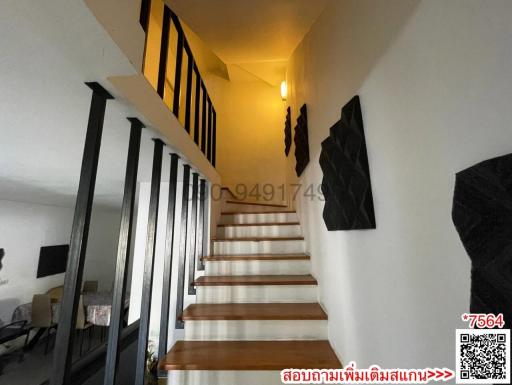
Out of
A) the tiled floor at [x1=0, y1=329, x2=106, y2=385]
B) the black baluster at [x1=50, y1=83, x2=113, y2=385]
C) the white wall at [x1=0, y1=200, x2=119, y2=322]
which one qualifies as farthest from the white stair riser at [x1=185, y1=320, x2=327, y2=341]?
the white wall at [x1=0, y1=200, x2=119, y2=322]

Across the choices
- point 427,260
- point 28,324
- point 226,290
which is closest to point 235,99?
point 226,290

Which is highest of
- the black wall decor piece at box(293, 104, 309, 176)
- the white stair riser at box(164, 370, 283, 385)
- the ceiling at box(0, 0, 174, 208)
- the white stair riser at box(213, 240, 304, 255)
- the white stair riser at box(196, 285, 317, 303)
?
the black wall decor piece at box(293, 104, 309, 176)

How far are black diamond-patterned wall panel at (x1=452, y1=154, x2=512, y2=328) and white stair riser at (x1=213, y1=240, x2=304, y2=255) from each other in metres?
2.06

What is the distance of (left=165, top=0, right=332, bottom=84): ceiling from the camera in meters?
1.84

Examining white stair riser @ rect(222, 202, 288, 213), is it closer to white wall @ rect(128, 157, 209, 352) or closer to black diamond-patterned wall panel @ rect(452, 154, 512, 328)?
white wall @ rect(128, 157, 209, 352)

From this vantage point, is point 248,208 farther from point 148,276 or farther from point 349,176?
point 349,176

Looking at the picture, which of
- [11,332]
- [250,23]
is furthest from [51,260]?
[250,23]

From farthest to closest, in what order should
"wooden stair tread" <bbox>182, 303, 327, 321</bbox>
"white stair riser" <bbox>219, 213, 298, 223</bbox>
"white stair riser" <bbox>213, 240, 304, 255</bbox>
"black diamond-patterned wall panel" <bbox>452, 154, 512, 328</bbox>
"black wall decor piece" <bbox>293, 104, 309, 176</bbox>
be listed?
1. "white stair riser" <bbox>219, 213, 298, 223</bbox>
2. "white stair riser" <bbox>213, 240, 304, 255</bbox>
3. "black wall decor piece" <bbox>293, 104, 309, 176</bbox>
4. "wooden stair tread" <bbox>182, 303, 327, 321</bbox>
5. "black diamond-patterned wall panel" <bbox>452, 154, 512, 328</bbox>

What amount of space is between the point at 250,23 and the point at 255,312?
2495 millimetres

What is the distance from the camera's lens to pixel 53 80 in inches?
35.3

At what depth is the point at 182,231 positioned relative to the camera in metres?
2.06

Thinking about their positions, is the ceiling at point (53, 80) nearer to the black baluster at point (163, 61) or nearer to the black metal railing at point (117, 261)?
the black metal railing at point (117, 261)

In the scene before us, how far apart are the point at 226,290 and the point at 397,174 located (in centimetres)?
166

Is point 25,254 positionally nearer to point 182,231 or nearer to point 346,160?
point 182,231
